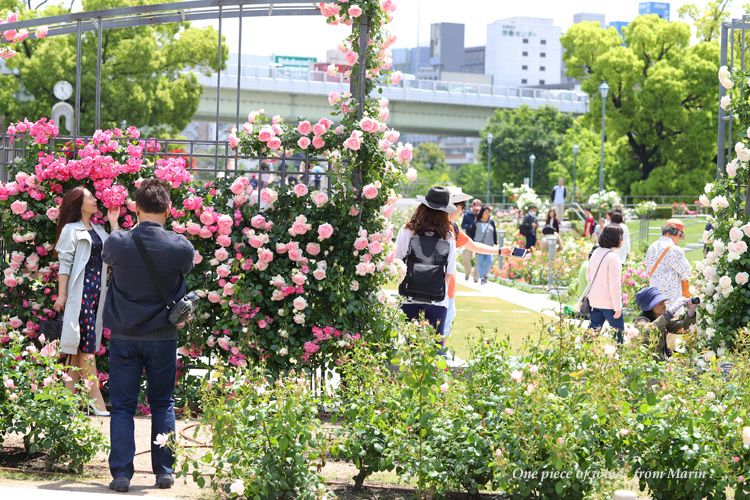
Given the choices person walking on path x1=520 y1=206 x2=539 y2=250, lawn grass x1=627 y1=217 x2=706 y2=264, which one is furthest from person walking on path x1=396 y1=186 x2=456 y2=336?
lawn grass x1=627 y1=217 x2=706 y2=264

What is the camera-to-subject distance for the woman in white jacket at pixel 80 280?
7496 mm

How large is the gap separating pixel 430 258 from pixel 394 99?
5261 centimetres

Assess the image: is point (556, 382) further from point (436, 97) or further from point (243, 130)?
point (436, 97)

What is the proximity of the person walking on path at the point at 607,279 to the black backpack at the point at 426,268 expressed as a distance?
2069 millimetres

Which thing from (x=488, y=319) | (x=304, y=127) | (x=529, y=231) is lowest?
(x=488, y=319)

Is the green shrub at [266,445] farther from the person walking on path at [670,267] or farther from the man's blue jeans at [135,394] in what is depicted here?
the person walking on path at [670,267]

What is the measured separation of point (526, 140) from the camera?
3270 inches

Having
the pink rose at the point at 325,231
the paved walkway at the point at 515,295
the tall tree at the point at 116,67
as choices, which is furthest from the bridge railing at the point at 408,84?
the pink rose at the point at 325,231

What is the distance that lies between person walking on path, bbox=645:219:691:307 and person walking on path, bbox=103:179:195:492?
228 inches

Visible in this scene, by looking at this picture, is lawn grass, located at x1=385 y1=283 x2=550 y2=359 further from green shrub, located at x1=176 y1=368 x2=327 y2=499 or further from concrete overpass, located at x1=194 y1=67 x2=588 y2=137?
concrete overpass, located at x1=194 y1=67 x2=588 y2=137

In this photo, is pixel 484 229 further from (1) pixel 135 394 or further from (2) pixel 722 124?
(1) pixel 135 394

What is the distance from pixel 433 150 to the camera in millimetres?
115562

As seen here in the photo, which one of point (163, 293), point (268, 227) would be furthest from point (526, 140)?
point (163, 293)

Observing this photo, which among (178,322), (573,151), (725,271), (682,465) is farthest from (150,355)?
(573,151)
